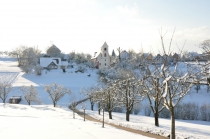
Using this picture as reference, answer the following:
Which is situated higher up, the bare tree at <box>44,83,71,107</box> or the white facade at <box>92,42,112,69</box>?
the white facade at <box>92,42,112,69</box>

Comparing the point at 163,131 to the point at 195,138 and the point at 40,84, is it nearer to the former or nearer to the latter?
the point at 195,138

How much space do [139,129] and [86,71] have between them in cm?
4479

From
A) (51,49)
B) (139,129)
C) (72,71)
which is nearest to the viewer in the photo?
(139,129)

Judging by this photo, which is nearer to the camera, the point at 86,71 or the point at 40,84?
the point at 40,84

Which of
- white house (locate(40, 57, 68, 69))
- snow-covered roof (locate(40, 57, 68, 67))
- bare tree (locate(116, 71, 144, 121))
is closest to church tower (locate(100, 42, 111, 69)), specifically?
white house (locate(40, 57, 68, 69))

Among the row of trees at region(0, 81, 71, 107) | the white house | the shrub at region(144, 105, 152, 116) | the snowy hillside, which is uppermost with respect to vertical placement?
the white house

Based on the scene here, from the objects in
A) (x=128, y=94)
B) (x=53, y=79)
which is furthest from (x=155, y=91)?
(x=53, y=79)

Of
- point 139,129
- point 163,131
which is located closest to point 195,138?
point 163,131

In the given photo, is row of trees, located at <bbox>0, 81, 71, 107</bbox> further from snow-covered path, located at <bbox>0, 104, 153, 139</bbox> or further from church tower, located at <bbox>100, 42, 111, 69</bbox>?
church tower, located at <bbox>100, 42, 111, 69</bbox>

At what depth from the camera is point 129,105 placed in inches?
976

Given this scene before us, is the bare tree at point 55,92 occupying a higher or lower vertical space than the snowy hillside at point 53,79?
lower

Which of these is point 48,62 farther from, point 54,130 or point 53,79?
point 54,130

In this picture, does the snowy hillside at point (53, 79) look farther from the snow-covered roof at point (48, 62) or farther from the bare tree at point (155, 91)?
the bare tree at point (155, 91)

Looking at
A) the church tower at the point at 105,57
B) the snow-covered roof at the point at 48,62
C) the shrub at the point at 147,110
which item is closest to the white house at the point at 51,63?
the snow-covered roof at the point at 48,62
